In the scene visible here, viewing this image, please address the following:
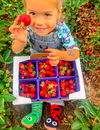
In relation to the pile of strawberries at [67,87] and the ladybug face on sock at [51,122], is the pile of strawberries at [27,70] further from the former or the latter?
the ladybug face on sock at [51,122]

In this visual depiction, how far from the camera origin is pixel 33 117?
1228 mm

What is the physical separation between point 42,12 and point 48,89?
2.57 feet

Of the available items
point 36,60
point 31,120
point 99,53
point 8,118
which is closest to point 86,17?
point 99,53

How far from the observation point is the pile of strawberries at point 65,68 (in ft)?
4.00

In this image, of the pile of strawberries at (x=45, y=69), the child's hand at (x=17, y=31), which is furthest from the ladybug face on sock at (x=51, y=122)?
the child's hand at (x=17, y=31)

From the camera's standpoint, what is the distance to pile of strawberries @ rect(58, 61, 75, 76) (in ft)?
4.00

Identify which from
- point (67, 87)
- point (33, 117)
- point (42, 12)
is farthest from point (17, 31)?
point (33, 117)

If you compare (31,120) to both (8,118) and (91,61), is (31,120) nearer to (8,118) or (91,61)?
(8,118)

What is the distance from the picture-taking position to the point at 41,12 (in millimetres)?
619

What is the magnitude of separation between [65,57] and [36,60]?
357 millimetres

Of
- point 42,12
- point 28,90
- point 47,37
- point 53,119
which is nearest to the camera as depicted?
point 42,12

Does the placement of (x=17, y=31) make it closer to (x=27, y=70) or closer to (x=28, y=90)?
(x=27, y=70)

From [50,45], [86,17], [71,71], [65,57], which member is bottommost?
[71,71]

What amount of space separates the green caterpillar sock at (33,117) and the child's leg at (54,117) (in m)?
0.12
